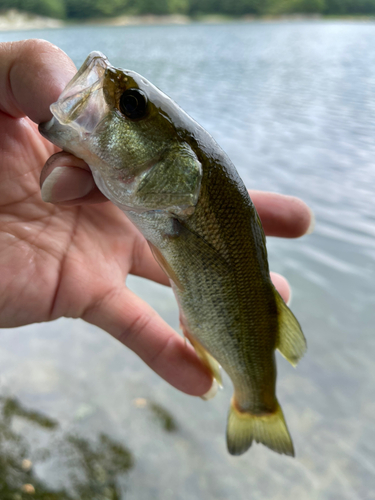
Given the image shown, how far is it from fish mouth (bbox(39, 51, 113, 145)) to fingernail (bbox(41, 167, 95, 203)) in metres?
0.12

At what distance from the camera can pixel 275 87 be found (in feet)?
33.5

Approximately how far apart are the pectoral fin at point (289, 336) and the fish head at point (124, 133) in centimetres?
56

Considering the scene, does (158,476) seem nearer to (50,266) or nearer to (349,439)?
(349,439)

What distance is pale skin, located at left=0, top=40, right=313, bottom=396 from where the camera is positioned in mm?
1149

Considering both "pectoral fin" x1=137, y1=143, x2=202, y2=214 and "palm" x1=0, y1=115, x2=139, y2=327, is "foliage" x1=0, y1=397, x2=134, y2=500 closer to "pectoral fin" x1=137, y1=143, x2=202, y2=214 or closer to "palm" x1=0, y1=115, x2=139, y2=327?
"palm" x1=0, y1=115, x2=139, y2=327

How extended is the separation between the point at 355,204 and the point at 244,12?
25270mm

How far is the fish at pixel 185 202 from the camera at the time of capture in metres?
0.98

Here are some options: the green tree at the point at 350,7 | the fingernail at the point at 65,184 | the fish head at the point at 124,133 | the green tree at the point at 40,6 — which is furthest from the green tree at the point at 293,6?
the fingernail at the point at 65,184

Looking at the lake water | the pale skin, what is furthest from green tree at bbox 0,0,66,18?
the pale skin

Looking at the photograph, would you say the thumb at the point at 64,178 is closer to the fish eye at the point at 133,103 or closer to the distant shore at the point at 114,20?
the fish eye at the point at 133,103

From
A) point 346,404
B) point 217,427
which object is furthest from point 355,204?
point 217,427

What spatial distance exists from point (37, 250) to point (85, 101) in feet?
2.18

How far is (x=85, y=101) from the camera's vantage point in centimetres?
94

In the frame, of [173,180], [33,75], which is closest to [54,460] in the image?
[173,180]
